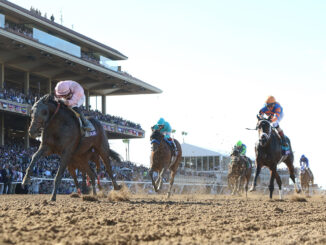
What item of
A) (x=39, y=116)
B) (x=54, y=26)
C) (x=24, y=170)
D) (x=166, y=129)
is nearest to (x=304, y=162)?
(x=166, y=129)

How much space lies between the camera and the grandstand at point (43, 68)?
32.6 m

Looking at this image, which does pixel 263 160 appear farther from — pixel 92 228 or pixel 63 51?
pixel 63 51

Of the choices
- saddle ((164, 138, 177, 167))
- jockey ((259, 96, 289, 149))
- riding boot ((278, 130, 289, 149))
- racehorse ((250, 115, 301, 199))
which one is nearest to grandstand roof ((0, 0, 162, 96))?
saddle ((164, 138, 177, 167))

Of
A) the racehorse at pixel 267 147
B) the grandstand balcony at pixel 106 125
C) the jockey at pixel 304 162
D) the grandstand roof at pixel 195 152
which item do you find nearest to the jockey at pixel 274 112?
the racehorse at pixel 267 147

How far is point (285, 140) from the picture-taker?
1371 centimetres

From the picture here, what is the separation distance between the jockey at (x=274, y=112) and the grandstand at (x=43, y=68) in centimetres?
2115

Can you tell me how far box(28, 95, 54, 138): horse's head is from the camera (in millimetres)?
9180

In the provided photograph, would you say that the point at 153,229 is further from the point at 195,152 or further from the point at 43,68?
the point at 195,152

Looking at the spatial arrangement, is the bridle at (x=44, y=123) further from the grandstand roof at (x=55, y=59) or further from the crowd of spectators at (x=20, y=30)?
the crowd of spectators at (x=20, y=30)

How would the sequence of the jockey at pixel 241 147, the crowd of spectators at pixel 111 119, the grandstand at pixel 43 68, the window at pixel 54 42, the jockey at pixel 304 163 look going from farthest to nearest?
the crowd of spectators at pixel 111 119, the window at pixel 54 42, the grandstand at pixel 43 68, the jockey at pixel 304 163, the jockey at pixel 241 147

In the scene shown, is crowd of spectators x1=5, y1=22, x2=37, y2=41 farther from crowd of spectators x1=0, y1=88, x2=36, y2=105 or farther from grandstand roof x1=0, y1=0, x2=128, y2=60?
crowd of spectators x1=0, y1=88, x2=36, y2=105

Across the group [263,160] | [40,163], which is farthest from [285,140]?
[40,163]

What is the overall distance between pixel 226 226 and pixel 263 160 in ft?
25.3

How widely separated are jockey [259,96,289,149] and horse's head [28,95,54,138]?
643cm
